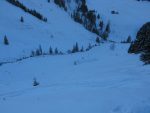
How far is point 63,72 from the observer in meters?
17.4

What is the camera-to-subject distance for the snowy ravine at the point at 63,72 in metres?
8.23

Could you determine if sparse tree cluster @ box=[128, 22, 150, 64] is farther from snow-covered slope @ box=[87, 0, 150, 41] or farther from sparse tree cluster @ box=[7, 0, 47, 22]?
snow-covered slope @ box=[87, 0, 150, 41]

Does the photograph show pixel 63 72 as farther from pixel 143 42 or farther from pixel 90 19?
pixel 90 19

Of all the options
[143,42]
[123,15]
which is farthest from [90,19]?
[143,42]

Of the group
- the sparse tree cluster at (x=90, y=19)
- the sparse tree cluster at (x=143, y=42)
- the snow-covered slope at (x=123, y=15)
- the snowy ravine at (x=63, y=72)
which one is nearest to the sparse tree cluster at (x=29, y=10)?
the snowy ravine at (x=63, y=72)

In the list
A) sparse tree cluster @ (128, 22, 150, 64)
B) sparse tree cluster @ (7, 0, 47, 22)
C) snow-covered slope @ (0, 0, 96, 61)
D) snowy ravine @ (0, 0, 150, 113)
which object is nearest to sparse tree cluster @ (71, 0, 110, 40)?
snowy ravine @ (0, 0, 150, 113)

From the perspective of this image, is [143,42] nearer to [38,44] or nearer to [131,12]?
[38,44]

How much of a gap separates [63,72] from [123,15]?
5976 centimetres

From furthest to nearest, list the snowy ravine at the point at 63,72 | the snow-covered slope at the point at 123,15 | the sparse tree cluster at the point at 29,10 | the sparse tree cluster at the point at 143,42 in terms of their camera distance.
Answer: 1. the snow-covered slope at the point at 123,15
2. the sparse tree cluster at the point at 29,10
3. the sparse tree cluster at the point at 143,42
4. the snowy ravine at the point at 63,72

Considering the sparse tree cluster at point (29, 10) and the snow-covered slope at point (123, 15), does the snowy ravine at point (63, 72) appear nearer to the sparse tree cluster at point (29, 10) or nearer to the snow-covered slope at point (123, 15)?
the snow-covered slope at point (123, 15)

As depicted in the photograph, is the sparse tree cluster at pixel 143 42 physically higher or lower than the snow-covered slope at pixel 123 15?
lower

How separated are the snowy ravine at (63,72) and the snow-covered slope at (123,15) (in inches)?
29.6

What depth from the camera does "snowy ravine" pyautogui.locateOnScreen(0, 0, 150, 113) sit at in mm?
8227

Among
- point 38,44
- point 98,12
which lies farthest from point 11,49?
point 98,12
